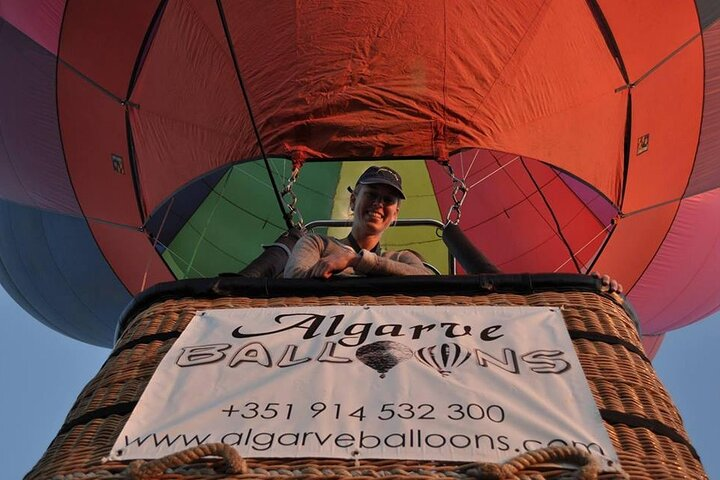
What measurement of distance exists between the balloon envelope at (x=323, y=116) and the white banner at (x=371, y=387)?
1324mm

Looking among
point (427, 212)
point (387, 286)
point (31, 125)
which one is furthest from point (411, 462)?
point (427, 212)

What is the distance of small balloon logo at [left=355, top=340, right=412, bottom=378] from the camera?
1.41m

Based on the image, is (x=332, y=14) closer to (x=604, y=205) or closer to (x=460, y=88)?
(x=460, y=88)

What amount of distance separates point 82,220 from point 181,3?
5.99 feet

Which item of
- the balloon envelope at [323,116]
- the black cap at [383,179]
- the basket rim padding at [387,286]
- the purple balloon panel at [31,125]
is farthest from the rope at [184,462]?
the purple balloon panel at [31,125]

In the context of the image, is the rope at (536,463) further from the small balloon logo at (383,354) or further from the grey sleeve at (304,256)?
the grey sleeve at (304,256)

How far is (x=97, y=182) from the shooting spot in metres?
4.64

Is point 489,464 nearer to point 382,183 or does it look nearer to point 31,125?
point 382,183

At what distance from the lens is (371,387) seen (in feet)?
4.42

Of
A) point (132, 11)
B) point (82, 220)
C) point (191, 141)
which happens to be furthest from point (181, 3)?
point (82, 220)

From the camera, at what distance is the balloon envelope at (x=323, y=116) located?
3.54m

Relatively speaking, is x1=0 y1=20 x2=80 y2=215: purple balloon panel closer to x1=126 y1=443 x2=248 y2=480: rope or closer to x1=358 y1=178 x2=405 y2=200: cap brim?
x1=358 y1=178 x2=405 y2=200: cap brim

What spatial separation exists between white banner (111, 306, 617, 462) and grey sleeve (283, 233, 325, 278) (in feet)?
1.61

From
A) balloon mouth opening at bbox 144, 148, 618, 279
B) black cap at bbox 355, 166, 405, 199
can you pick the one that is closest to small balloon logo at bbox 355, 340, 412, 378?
black cap at bbox 355, 166, 405, 199
